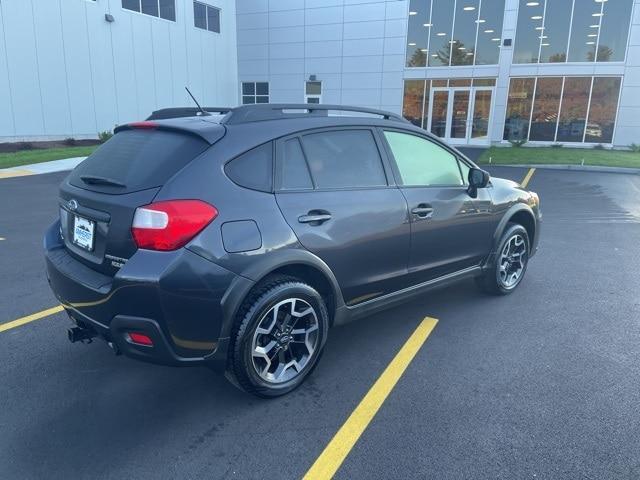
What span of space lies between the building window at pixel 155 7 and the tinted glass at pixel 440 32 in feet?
42.2

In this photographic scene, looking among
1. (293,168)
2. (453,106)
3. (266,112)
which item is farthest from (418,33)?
(293,168)

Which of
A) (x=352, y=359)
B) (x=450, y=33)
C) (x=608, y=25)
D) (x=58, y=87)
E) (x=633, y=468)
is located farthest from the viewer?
(x=450, y=33)

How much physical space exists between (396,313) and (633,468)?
223 cm

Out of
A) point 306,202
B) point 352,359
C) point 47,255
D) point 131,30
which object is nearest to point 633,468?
point 352,359

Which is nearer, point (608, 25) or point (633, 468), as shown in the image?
point (633, 468)

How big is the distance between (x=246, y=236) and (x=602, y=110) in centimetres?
2445

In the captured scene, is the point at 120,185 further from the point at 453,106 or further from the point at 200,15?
the point at 200,15

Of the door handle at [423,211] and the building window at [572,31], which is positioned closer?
the door handle at [423,211]

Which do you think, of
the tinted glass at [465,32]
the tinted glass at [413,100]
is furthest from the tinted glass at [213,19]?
the tinted glass at [465,32]

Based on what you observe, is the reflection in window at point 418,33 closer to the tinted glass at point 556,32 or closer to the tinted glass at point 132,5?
the tinted glass at point 556,32

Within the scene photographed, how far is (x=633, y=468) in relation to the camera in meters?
2.53

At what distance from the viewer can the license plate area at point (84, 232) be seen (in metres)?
2.93

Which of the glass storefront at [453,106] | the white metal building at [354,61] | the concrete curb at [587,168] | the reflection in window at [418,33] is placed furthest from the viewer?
the reflection in window at [418,33]

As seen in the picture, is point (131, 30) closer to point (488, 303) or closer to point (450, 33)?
point (450, 33)
